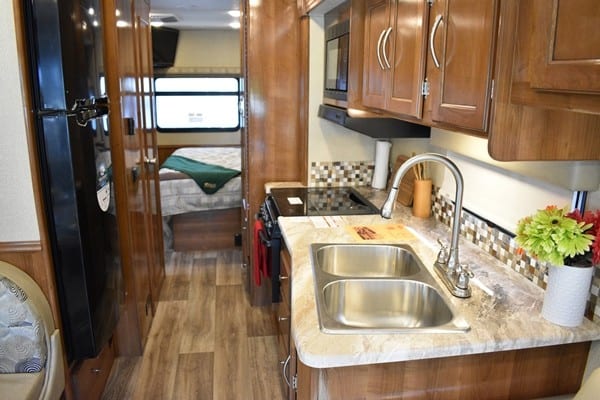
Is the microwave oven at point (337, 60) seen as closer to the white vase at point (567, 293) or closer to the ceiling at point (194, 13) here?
the white vase at point (567, 293)

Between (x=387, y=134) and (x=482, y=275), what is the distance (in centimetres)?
101

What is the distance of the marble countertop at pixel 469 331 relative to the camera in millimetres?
1268

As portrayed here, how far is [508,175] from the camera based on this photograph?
180 cm

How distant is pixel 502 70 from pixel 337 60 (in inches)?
63.5

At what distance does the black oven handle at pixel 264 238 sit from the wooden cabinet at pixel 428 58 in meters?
0.89

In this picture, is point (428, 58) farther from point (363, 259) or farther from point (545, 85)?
point (363, 259)

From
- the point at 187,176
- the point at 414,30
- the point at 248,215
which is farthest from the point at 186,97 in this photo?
the point at 414,30

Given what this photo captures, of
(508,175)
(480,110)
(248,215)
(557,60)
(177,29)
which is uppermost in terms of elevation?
(177,29)

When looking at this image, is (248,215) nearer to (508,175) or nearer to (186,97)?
(508,175)

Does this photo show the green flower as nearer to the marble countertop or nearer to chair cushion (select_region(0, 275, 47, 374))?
the marble countertop

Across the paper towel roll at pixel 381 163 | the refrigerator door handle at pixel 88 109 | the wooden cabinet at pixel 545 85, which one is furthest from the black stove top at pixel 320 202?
the wooden cabinet at pixel 545 85

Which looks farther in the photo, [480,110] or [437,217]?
[437,217]

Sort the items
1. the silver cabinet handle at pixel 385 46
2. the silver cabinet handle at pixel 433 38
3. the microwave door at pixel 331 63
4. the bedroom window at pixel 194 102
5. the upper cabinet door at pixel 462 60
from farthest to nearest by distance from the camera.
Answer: the bedroom window at pixel 194 102, the microwave door at pixel 331 63, the silver cabinet handle at pixel 385 46, the silver cabinet handle at pixel 433 38, the upper cabinet door at pixel 462 60

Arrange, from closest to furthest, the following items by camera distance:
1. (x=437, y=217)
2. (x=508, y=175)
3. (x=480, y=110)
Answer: (x=480, y=110) < (x=508, y=175) < (x=437, y=217)
